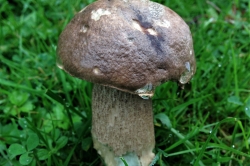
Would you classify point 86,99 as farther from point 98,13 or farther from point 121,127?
point 98,13

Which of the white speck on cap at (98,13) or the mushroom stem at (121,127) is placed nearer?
the white speck on cap at (98,13)

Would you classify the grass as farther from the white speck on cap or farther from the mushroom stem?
the white speck on cap

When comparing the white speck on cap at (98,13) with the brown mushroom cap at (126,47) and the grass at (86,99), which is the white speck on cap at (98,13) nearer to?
the brown mushroom cap at (126,47)

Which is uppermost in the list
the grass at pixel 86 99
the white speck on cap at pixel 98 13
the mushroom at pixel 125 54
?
the white speck on cap at pixel 98 13

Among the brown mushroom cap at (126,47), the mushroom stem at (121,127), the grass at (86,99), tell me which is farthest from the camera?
the grass at (86,99)

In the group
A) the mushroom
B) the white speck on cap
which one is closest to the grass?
the mushroom

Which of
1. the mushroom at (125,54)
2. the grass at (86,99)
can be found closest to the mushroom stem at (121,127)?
the mushroom at (125,54)
